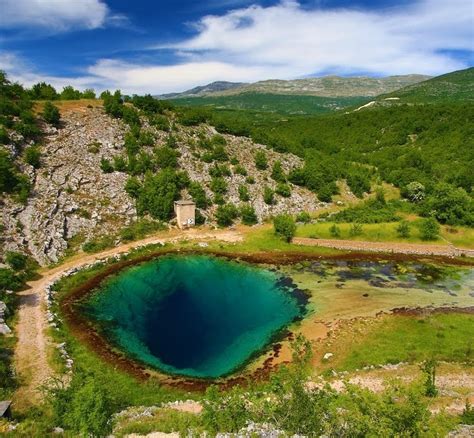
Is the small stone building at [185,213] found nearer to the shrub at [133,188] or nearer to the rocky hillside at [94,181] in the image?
the rocky hillside at [94,181]

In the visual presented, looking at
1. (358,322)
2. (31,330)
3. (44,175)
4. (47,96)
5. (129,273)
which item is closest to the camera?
(31,330)

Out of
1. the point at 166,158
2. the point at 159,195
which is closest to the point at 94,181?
the point at 159,195

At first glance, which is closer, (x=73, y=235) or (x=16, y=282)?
(x=16, y=282)

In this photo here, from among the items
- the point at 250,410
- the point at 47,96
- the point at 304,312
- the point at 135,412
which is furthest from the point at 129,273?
the point at 47,96

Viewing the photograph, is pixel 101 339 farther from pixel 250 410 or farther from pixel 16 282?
pixel 250 410

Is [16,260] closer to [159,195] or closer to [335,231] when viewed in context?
[159,195]

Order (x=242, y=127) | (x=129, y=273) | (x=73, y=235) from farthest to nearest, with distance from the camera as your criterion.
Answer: (x=242, y=127) < (x=73, y=235) < (x=129, y=273)
